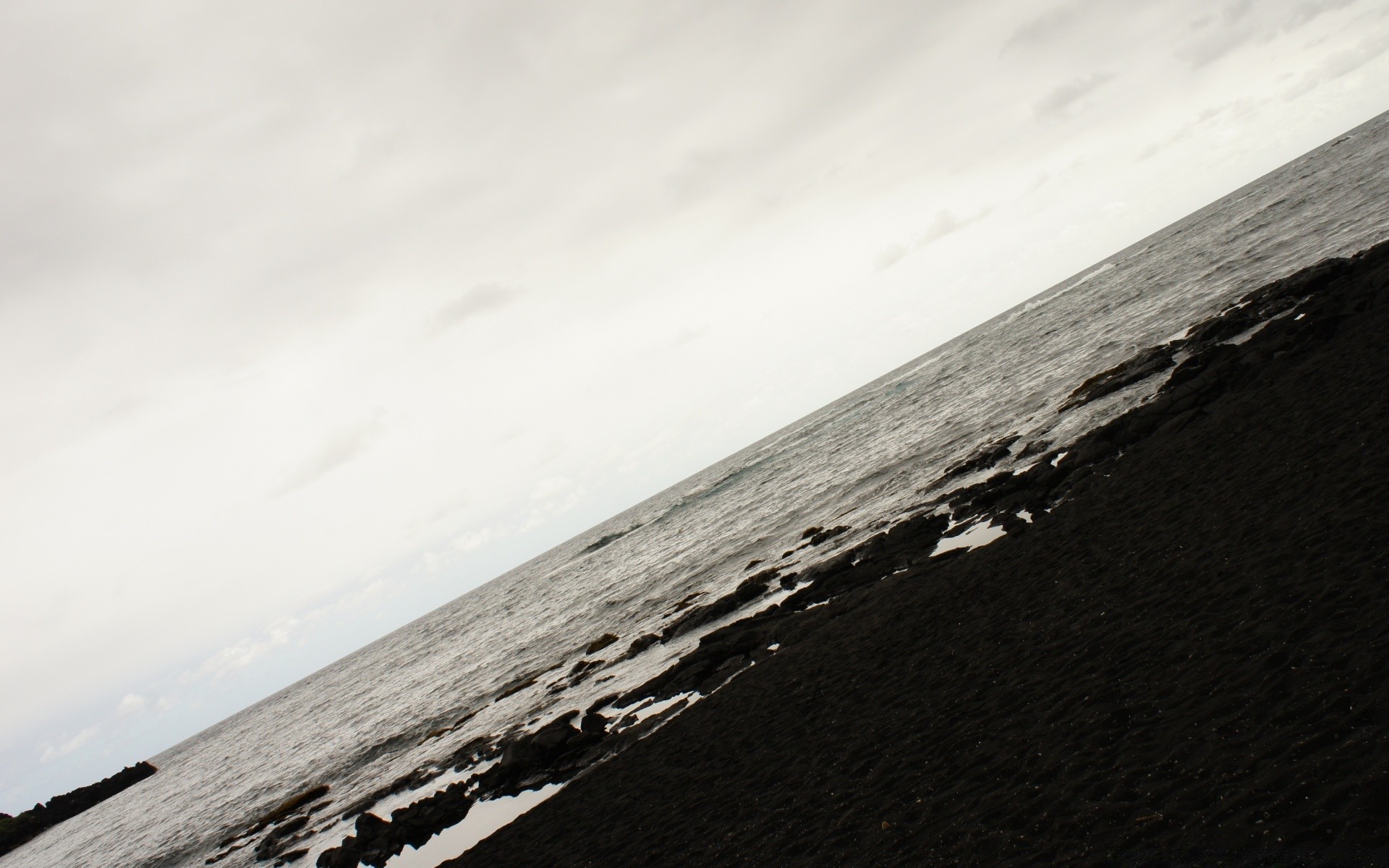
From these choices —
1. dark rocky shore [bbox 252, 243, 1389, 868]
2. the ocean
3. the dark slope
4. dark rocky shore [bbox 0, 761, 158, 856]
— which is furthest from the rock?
dark rocky shore [bbox 0, 761, 158, 856]

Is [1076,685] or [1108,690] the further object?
[1076,685]

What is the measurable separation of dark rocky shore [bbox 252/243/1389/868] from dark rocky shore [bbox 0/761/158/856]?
359ft

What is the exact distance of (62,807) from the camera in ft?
376

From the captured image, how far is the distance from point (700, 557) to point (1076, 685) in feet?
163

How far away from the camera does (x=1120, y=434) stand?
92.1ft

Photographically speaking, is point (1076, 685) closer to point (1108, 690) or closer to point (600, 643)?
point (1108, 690)

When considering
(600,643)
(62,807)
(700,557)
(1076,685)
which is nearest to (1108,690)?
(1076,685)

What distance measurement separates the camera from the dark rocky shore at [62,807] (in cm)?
10162

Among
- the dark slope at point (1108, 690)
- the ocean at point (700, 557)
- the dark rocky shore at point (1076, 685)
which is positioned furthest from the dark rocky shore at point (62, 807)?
the dark slope at point (1108, 690)

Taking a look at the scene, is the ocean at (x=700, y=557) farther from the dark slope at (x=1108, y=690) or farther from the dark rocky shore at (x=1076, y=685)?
the dark slope at (x=1108, y=690)

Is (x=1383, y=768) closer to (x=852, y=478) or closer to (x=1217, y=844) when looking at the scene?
(x=1217, y=844)

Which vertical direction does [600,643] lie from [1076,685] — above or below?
below

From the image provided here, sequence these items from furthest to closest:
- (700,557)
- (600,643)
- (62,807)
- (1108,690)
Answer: (62,807) < (700,557) < (600,643) < (1108,690)

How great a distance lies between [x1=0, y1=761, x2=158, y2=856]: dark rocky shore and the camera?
102 m
